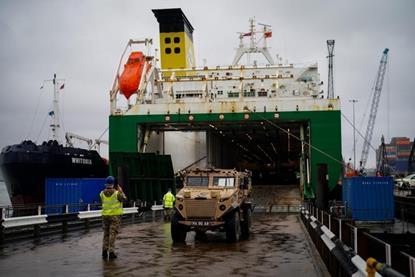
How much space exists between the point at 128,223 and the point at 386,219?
14113mm

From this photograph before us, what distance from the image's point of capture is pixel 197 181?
17234mm

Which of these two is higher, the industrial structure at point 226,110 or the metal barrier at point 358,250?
the industrial structure at point 226,110

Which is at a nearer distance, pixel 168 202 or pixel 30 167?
pixel 168 202

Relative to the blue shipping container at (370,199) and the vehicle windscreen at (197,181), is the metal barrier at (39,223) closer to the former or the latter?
the vehicle windscreen at (197,181)

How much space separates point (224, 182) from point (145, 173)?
15.8 m

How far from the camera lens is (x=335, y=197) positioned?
34.4m

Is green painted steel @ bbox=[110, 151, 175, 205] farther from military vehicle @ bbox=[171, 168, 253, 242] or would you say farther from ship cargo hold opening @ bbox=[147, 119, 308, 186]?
military vehicle @ bbox=[171, 168, 253, 242]

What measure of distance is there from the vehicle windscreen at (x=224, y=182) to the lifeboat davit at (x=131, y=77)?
19643 millimetres

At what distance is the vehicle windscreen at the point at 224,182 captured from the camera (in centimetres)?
1703

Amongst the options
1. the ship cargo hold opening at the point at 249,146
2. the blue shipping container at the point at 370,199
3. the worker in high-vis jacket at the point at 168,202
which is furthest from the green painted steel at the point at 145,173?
the blue shipping container at the point at 370,199

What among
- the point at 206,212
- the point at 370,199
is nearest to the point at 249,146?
the point at 370,199

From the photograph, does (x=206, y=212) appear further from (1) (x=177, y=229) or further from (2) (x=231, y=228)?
(1) (x=177, y=229)

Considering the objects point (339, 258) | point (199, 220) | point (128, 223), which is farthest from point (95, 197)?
point (339, 258)

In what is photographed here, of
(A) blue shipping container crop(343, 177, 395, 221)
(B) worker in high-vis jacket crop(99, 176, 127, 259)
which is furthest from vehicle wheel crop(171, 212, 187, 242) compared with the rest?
(A) blue shipping container crop(343, 177, 395, 221)
